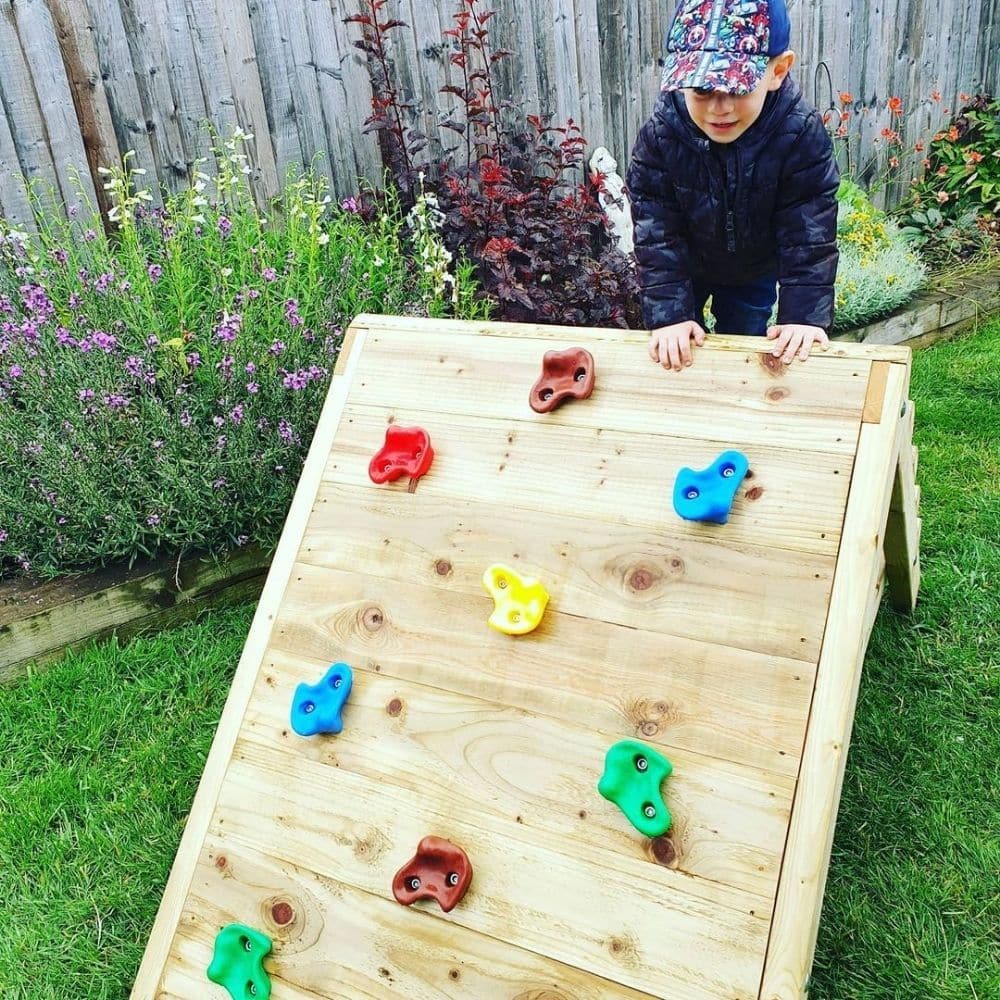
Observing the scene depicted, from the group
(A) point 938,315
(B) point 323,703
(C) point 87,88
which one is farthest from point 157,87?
(A) point 938,315

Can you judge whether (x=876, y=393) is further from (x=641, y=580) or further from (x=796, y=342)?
(x=641, y=580)

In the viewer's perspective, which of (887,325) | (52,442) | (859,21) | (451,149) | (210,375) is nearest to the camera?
(52,442)

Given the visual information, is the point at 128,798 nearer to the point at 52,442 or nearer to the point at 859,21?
the point at 52,442

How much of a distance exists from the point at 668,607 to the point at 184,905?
3.33 ft

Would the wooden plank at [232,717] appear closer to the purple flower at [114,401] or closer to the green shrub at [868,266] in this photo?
the purple flower at [114,401]

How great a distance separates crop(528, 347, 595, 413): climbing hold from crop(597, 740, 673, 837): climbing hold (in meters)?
0.69

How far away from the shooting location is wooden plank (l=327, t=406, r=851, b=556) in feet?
5.37

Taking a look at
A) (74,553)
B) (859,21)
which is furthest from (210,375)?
(859,21)

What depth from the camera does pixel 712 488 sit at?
5.50 ft

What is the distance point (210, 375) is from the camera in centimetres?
294

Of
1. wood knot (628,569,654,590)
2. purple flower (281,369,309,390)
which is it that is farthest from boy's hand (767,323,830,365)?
purple flower (281,369,309,390)

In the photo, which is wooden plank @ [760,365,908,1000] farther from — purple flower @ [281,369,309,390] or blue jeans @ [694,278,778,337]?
purple flower @ [281,369,309,390]

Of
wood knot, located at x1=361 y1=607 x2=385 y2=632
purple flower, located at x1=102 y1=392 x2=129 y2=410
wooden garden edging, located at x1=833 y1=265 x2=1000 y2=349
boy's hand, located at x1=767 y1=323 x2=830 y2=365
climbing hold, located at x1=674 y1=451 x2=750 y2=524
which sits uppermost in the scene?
boy's hand, located at x1=767 y1=323 x2=830 y2=365

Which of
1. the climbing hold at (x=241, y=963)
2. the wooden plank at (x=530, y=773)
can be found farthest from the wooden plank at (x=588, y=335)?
the climbing hold at (x=241, y=963)
